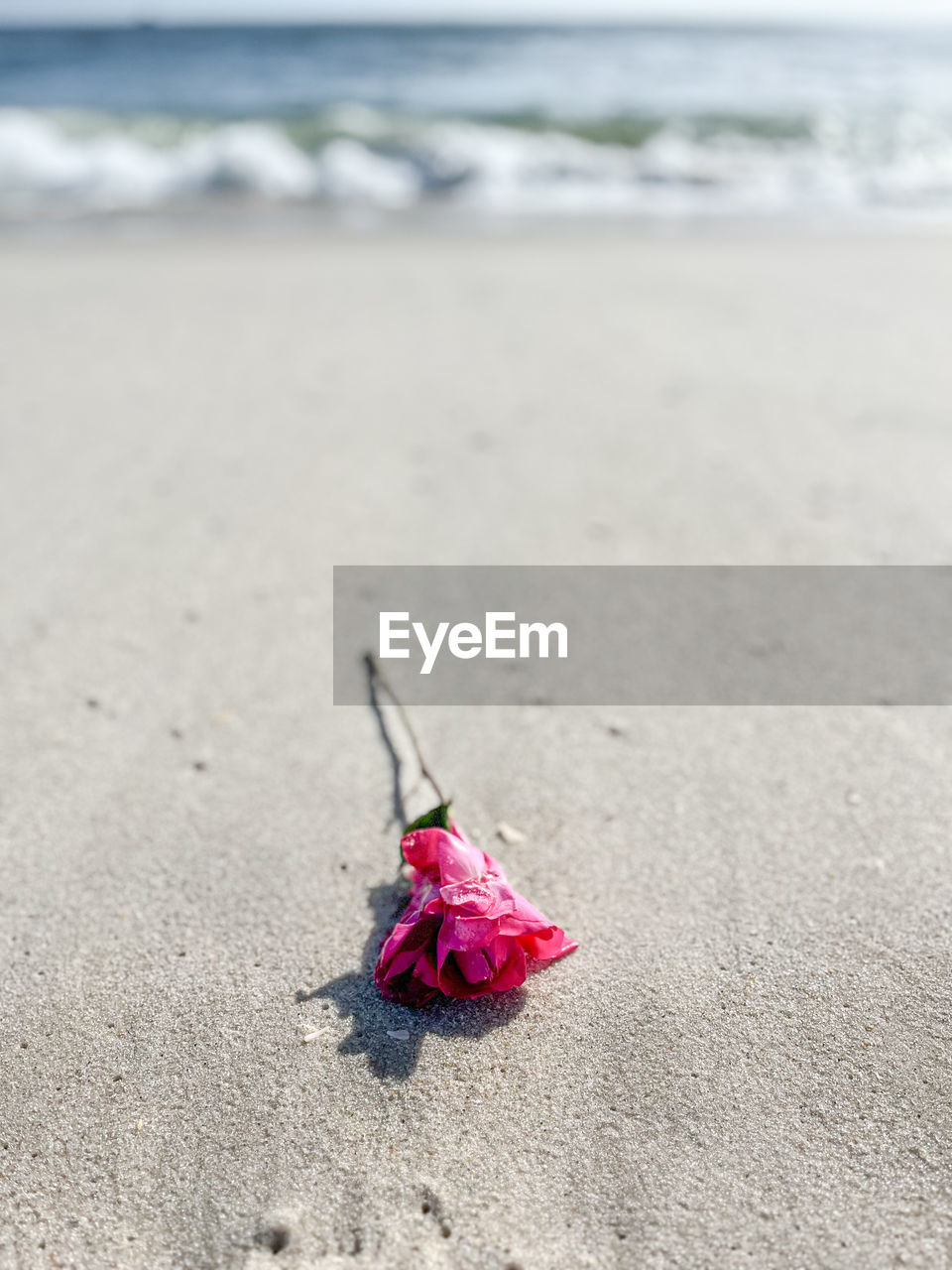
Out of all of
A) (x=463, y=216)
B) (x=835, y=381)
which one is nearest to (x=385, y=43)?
(x=463, y=216)

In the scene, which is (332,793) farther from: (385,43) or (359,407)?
(385,43)

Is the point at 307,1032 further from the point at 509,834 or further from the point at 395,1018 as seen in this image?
the point at 509,834

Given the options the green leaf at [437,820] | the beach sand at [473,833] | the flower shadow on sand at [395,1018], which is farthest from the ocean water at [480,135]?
the flower shadow on sand at [395,1018]
